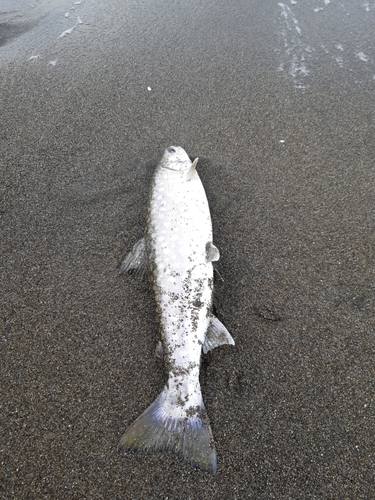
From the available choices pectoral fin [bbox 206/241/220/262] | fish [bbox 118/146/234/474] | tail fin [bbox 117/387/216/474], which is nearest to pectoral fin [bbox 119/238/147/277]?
fish [bbox 118/146/234/474]

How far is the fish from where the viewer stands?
2377 mm

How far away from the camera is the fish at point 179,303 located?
2377 mm

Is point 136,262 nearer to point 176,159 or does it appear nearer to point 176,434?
point 176,159

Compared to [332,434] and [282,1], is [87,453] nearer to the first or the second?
[332,434]

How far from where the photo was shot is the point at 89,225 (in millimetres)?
3605

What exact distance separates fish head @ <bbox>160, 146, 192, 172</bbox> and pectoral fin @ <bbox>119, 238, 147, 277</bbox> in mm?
1032

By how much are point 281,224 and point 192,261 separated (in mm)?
1091

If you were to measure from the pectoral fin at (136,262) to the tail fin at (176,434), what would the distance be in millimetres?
1185

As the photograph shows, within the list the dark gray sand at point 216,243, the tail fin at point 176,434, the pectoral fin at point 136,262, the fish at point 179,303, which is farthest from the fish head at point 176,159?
the tail fin at point 176,434

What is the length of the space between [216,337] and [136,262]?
3.30 feet

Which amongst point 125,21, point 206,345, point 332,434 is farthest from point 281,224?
point 125,21

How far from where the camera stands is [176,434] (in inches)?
93.4

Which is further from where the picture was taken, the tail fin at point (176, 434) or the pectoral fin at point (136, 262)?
the pectoral fin at point (136, 262)

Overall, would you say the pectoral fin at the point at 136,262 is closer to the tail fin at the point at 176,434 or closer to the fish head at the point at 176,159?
the fish head at the point at 176,159
